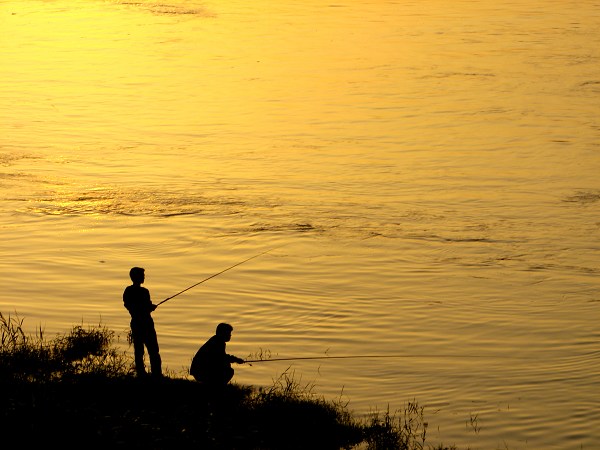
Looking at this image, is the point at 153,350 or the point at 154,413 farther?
the point at 153,350

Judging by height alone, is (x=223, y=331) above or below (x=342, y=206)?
below

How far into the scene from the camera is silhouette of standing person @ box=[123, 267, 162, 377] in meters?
7.99

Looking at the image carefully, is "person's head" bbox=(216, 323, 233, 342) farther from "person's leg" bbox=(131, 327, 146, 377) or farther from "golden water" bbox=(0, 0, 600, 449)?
"golden water" bbox=(0, 0, 600, 449)

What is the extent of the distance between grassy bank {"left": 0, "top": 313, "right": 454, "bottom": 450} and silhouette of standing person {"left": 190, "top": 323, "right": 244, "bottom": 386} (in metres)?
0.20

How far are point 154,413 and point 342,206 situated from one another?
853 centimetres

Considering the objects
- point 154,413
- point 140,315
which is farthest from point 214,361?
point 140,315

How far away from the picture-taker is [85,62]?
2742cm

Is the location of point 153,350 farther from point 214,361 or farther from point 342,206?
point 342,206

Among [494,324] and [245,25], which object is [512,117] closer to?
[494,324]

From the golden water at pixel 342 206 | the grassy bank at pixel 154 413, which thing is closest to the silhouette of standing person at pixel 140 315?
the grassy bank at pixel 154 413

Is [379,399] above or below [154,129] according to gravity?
below

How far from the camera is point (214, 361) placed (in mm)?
7855

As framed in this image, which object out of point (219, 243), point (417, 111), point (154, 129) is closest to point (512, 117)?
point (417, 111)

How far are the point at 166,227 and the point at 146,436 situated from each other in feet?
26.8
